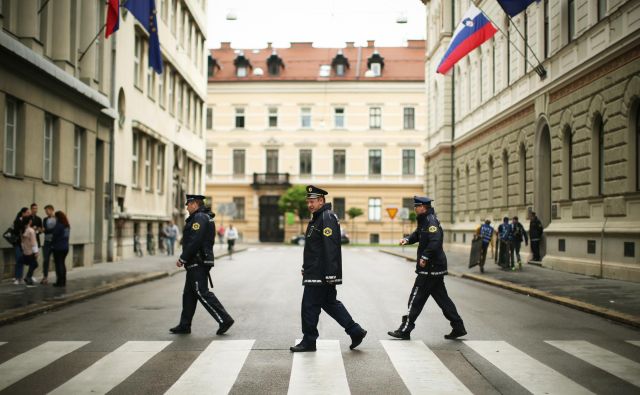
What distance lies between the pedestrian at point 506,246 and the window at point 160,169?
18410mm

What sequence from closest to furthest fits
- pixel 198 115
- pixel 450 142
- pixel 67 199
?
pixel 67 199
pixel 450 142
pixel 198 115

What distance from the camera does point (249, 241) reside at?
227ft

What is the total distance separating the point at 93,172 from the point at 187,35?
65.2 ft

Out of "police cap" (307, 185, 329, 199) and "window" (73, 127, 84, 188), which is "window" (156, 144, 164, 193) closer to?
"window" (73, 127, 84, 188)

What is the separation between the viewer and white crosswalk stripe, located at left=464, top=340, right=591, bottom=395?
702 cm

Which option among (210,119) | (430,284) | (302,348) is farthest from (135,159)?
(210,119)

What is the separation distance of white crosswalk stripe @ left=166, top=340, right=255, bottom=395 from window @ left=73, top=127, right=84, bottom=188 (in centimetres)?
1604

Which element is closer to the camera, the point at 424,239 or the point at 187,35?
the point at 424,239

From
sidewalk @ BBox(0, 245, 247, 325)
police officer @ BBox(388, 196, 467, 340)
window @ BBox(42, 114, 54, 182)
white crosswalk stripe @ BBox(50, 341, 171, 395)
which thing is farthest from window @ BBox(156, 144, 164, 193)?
police officer @ BBox(388, 196, 467, 340)

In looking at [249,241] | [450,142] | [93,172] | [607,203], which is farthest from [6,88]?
[249,241]

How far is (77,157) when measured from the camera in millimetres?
24344

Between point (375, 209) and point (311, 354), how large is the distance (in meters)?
60.3

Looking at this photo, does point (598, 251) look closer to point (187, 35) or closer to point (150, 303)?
point (150, 303)

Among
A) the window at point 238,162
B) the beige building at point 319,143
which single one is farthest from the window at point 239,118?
the window at point 238,162
